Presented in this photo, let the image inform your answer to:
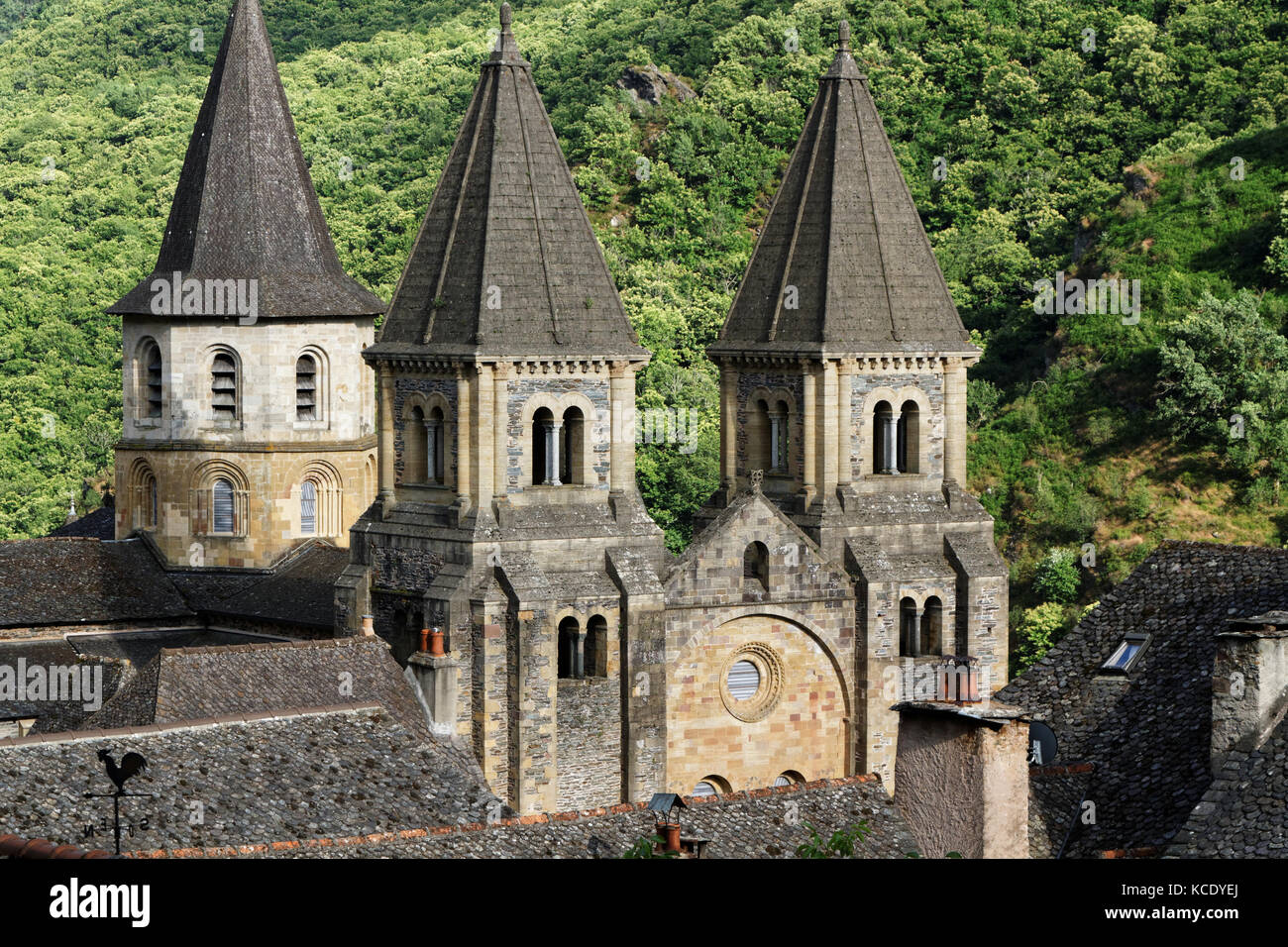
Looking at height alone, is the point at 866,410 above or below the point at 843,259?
below

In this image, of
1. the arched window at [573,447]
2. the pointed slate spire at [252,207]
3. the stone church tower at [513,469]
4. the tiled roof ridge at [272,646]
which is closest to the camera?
the tiled roof ridge at [272,646]

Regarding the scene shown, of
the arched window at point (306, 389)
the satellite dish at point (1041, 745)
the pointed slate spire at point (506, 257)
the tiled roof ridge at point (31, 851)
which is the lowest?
the satellite dish at point (1041, 745)

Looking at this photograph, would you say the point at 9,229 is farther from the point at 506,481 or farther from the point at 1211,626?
the point at 1211,626

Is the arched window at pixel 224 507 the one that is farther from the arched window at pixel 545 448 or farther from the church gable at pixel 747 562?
the church gable at pixel 747 562

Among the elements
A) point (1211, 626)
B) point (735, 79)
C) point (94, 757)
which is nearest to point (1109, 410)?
point (735, 79)

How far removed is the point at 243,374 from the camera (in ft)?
170

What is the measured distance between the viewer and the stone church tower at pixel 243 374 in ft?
170

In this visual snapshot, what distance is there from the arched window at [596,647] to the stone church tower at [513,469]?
0.04m

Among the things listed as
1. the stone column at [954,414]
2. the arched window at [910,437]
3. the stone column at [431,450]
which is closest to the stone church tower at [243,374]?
the stone column at [431,450]

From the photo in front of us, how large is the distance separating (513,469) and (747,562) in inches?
185

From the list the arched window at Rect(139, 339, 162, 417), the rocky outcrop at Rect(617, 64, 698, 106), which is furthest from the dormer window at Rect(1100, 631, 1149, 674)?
the rocky outcrop at Rect(617, 64, 698, 106)

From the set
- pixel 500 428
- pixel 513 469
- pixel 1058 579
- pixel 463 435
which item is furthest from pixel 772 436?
pixel 1058 579

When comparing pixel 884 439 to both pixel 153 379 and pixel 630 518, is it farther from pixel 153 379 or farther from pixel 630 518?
pixel 153 379

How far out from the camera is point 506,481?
42719mm
